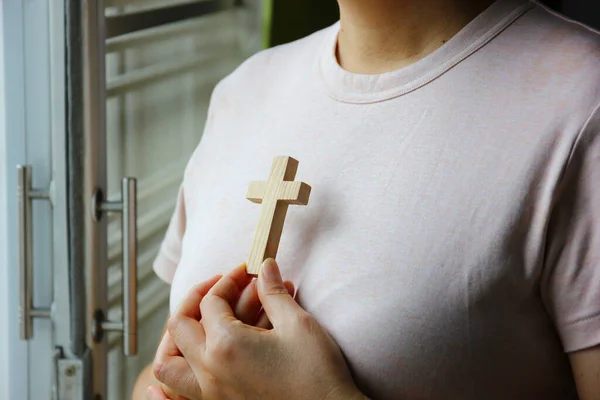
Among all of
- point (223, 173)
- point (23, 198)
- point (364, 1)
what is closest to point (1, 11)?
point (23, 198)

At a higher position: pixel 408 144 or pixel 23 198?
pixel 408 144

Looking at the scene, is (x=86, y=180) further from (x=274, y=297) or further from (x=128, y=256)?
(x=274, y=297)

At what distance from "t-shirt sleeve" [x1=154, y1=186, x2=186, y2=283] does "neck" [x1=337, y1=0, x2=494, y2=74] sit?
33 centimetres

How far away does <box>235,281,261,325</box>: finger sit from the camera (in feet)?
2.37

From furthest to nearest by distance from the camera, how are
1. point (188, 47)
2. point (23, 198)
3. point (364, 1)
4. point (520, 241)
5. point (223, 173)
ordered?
point (188, 47), point (23, 198), point (223, 173), point (364, 1), point (520, 241)

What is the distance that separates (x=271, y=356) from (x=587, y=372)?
10.8 inches

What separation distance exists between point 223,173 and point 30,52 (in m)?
0.58

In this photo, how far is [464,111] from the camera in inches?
27.9

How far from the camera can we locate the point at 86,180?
124cm

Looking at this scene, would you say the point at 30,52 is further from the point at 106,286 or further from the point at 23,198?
the point at 106,286

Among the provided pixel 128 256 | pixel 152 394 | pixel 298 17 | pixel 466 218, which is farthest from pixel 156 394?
pixel 298 17

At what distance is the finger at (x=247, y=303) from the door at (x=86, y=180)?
1.90ft

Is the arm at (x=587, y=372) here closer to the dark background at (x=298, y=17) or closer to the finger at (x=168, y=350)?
the finger at (x=168, y=350)

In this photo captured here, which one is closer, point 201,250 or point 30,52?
point 201,250
